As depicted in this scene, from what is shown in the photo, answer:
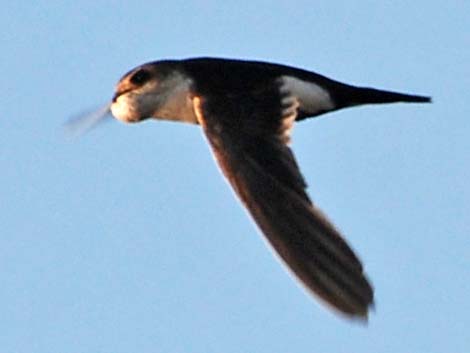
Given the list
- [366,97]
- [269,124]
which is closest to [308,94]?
[366,97]

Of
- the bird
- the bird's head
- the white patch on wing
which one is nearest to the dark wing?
the bird

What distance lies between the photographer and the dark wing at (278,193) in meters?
9.13

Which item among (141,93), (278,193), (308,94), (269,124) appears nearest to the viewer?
(278,193)

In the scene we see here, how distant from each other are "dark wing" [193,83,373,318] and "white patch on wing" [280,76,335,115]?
0.17 meters

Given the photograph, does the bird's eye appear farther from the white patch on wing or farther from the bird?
the white patch on wing

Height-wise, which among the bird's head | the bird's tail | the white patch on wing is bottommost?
the bird's tail

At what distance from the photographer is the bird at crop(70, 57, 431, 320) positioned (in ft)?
30.3

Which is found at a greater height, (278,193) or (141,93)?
(141,93)

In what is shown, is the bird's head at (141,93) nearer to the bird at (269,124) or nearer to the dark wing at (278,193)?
the bird at (269,124)

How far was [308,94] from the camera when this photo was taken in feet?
36.3

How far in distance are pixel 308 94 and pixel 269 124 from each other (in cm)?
76

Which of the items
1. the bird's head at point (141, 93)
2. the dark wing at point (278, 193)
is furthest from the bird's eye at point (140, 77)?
the dark wing at point (278, 193)

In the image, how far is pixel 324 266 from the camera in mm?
9258

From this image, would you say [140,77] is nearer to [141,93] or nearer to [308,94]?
[141,93]
